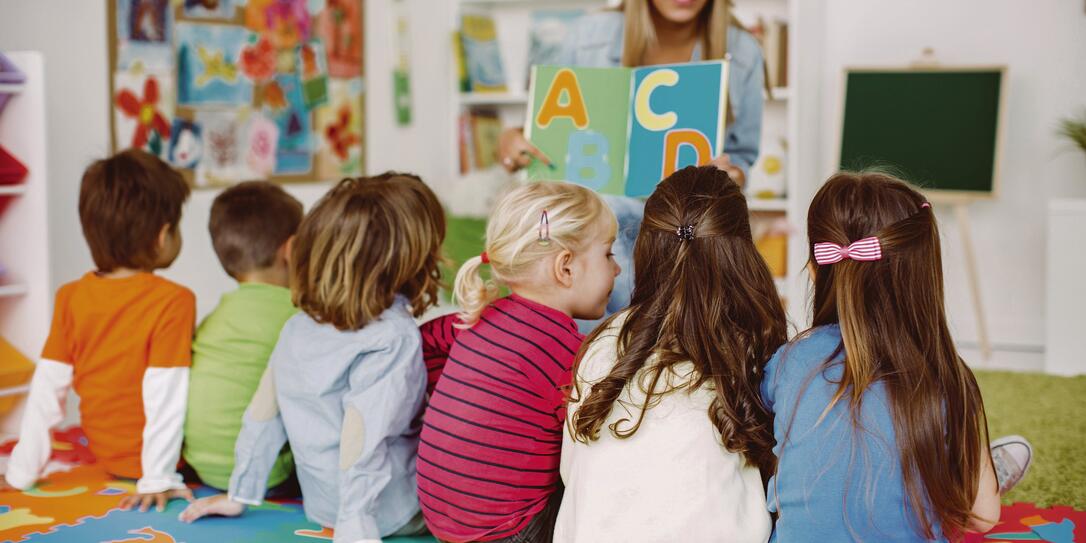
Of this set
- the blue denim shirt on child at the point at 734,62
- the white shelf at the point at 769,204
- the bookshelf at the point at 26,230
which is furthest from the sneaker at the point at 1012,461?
the white shelf at the point at 769,204

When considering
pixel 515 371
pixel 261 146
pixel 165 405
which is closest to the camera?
pixel 515 371

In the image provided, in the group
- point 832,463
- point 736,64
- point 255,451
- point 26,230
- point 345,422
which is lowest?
point 255,451

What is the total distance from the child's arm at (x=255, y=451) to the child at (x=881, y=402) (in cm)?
100

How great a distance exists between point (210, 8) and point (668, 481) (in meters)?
2.58

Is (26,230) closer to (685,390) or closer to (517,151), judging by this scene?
(517,151)

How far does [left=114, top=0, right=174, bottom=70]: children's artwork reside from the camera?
2955 millimetres

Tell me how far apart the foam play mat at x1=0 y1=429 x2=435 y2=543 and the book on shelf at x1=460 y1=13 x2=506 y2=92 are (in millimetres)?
2766

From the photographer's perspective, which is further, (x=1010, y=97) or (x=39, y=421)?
(x=1010, y=97)

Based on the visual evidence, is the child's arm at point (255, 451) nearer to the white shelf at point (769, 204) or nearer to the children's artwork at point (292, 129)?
the children's artwork at point (292, 129)

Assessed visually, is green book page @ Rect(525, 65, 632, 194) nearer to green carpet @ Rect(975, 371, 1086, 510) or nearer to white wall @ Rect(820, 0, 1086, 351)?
green carpet @ Rect(975, 371, 1086, 510)

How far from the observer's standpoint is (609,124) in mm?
2141

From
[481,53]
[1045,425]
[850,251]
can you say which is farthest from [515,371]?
[481,53]

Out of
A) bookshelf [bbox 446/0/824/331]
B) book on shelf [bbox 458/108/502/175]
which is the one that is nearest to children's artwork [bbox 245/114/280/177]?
bookshelf [bbox 446/0/824/331]

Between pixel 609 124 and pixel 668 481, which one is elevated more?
pixel 609 124
